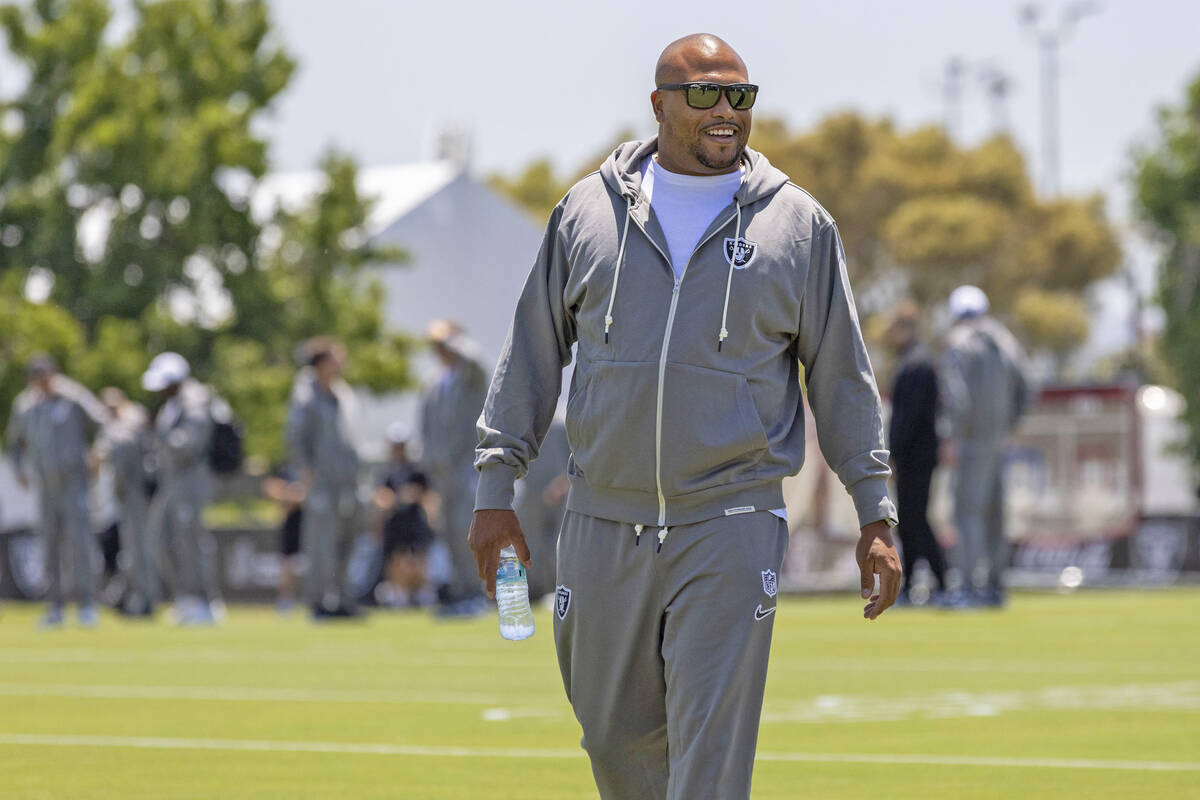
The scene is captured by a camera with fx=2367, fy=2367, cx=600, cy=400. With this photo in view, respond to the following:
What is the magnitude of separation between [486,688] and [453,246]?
41.8 meters

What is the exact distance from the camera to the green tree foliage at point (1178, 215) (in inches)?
2108

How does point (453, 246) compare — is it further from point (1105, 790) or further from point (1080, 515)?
point (1105, 790)

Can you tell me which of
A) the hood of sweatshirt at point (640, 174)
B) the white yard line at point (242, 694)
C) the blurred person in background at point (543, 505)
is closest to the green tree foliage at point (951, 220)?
the blurred person in background at point (543, 505)

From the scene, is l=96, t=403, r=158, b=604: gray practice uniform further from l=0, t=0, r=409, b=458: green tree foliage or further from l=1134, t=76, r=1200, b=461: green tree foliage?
l=1134, t=76, r=1200, b=461: green tree foliage

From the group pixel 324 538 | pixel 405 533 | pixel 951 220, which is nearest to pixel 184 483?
pixel 324 538

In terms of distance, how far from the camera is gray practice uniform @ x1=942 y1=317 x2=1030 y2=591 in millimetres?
19266

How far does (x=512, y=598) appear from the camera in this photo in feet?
18.7

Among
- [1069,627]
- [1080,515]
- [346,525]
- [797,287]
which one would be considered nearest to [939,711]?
[797,287]

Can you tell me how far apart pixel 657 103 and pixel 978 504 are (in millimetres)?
13844

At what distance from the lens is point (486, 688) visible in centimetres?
1238

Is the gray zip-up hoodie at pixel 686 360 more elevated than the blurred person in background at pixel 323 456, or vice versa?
the gray zip-up hoodie at pixel 686 360

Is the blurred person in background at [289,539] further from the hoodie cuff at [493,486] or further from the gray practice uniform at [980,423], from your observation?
the hoodie cuff at [493,486]

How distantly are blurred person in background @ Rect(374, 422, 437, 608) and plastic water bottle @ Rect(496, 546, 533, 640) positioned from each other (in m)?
19.1

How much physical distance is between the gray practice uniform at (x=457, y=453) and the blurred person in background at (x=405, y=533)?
4.80m
